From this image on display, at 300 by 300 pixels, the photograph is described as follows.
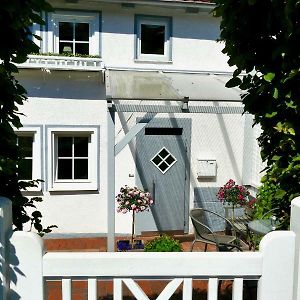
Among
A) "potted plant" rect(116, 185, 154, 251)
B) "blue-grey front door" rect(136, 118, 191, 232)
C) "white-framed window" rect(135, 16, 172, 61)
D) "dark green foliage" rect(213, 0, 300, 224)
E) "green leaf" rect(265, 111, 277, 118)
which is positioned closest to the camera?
"dark green foliage" rect(213, 0, 300, 224)

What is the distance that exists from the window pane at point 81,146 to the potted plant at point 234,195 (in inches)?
128

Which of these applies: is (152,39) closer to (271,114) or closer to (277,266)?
(271,114)

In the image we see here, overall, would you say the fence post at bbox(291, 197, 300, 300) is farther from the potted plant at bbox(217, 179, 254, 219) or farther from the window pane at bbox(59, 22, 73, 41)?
the window pane at bbox(59, 22, 73, 41)

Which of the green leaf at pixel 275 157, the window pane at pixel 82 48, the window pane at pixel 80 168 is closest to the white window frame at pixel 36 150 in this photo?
the window pane at pixel 80 168

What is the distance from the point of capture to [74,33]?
818 cm

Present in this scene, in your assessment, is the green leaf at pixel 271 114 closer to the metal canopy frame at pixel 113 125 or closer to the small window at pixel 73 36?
the metal canopy frame at pixel 113 125

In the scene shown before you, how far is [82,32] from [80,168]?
3077mm

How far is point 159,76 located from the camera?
812 cm

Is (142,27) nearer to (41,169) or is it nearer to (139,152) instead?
(139,152)

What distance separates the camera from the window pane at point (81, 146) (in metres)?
8.53

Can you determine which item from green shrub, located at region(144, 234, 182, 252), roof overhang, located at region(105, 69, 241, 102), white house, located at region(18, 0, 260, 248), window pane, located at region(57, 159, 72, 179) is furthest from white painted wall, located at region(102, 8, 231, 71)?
green shrub, located at region(144, 234, 182, 252)

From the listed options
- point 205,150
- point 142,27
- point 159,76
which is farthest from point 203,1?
point 205,150

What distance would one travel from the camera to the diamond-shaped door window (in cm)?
873

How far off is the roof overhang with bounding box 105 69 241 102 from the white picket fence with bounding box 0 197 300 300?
15.7 ft
